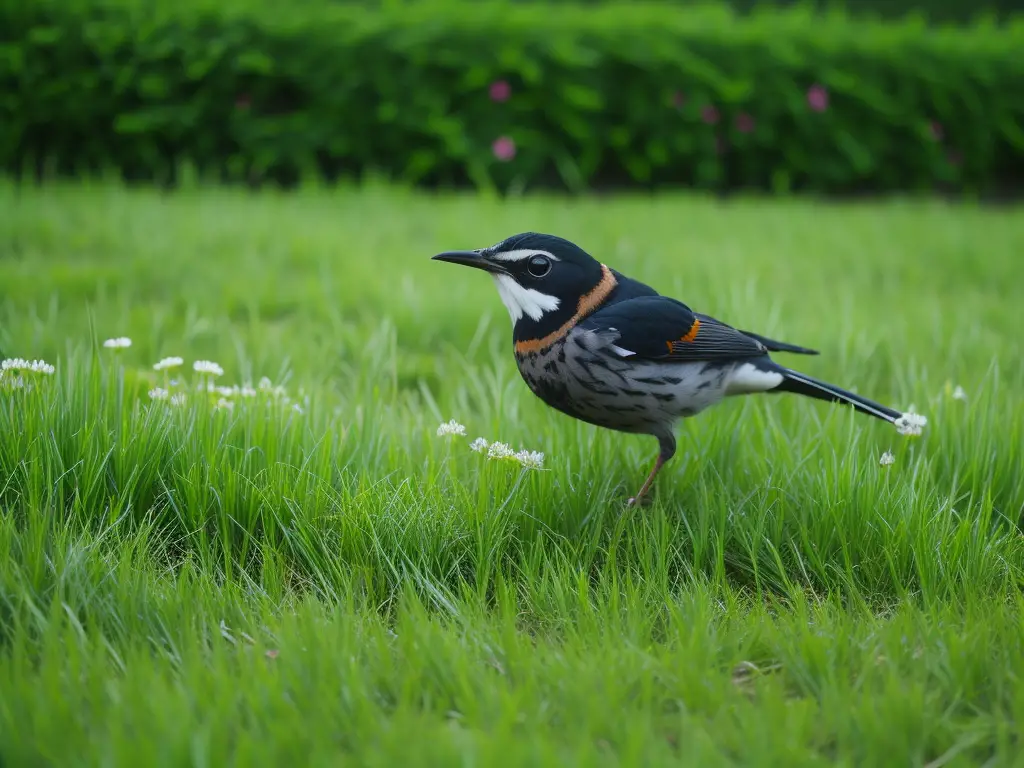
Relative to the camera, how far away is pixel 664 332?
275cm

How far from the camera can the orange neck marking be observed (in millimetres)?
2688

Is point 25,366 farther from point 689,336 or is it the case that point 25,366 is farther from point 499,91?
point 499,91

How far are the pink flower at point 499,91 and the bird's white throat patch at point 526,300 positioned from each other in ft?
22.6

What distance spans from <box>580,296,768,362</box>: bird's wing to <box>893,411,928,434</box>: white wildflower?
541 mm

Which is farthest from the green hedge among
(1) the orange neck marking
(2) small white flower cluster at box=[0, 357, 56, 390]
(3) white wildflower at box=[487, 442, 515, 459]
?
(3) white wildflower at box=[487, 442, 515, 459]

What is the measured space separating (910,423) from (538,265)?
1412mm

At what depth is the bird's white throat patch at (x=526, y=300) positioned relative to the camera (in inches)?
106

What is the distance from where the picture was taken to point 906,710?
187cm

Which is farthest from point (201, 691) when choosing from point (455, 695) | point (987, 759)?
point (987, 759)

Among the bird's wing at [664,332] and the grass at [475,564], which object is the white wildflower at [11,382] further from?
the bird's wing at [664,332]

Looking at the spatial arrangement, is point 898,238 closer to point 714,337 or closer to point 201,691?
point 714,337

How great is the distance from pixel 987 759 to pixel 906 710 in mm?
189

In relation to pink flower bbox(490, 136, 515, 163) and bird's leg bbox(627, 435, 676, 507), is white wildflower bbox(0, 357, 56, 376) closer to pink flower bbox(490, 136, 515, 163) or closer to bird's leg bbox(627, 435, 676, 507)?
bird's leg bbox(627, 435, 676, 507)

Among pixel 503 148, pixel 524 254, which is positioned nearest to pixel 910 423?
pixel 524 254
